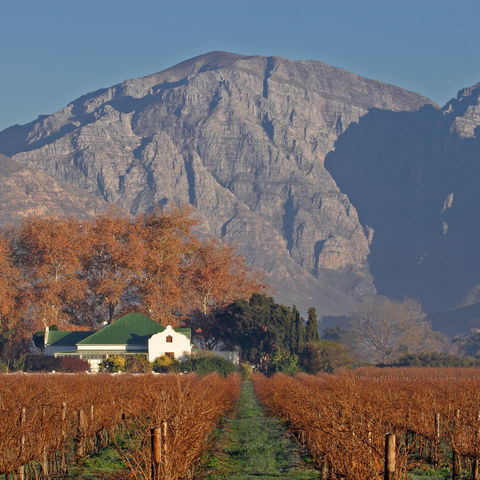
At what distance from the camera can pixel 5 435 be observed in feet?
66.8

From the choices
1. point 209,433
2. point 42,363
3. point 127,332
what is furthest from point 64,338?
point 209,433

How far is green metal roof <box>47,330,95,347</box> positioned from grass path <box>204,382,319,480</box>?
5164 centimetres

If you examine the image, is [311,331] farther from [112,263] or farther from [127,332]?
[112,263]

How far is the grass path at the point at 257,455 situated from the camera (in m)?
24.8

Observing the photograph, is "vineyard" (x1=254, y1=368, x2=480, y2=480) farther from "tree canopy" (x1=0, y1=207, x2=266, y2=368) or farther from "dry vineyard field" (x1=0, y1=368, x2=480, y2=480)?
"tree canopy" (x1=0, y1=207, x2=266, y2=368)

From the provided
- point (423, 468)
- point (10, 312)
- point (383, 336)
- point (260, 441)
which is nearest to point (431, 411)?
point (423, 468)

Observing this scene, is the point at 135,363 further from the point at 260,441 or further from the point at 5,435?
the point at 5,435

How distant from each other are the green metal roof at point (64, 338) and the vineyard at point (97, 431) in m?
53.2

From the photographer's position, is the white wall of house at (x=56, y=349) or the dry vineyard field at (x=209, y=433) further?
the white wall of house at (x=56, y=349)

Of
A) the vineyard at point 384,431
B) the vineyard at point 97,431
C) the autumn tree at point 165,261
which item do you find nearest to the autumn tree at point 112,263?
the autumn tree at point 165,261

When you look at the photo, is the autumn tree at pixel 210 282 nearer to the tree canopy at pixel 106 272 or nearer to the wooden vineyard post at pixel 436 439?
the tree canopy at pixel 106 272

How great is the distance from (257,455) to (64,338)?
6631 cm

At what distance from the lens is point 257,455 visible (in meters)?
28.7

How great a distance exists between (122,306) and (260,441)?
75.0 meters
